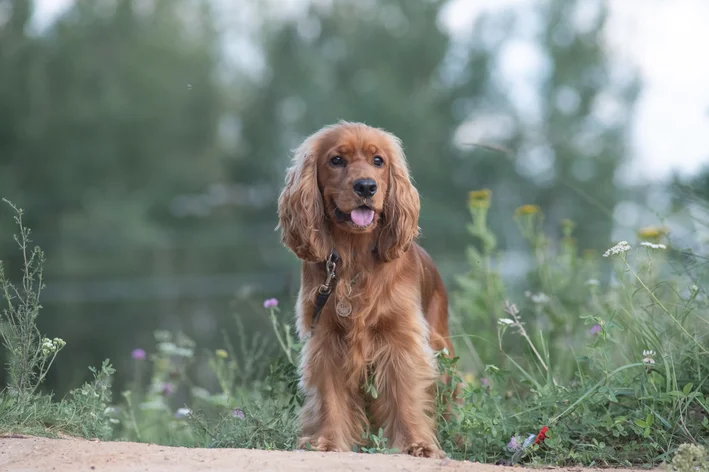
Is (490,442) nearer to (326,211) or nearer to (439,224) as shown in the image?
(326,211)

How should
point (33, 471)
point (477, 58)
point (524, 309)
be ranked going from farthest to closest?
point (477, 58)
point (524, 309)
point (33, 471)

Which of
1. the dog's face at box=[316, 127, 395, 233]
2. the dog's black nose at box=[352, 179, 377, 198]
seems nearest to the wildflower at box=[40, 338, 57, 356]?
the dog's face at box=[316, 127, 395, 233]

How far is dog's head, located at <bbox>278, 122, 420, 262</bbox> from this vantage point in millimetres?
4074

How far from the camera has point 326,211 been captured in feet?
14.0

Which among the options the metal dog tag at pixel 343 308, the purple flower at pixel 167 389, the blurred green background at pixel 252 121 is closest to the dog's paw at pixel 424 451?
the metal dog tag at pixel 343 308

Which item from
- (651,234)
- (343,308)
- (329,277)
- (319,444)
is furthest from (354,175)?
(651,234)

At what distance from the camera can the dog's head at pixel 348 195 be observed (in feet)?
13.4

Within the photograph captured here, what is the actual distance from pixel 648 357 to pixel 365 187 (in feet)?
4.77

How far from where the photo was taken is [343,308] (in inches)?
160

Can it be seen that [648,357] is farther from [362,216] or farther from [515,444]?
[362,216]

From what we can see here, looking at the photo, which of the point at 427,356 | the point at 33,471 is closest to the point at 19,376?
the point at 33,471

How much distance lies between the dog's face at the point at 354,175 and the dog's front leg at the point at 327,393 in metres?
0.54

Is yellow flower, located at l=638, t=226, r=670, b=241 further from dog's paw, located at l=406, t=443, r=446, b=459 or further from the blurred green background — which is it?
the blurred green background

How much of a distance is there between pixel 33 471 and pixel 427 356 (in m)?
1.82
